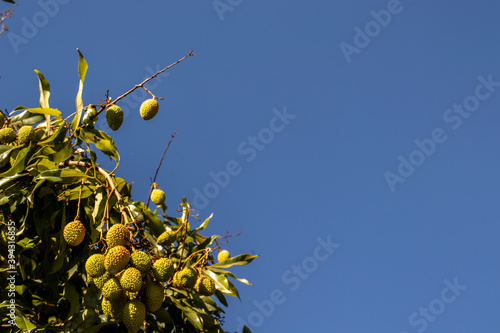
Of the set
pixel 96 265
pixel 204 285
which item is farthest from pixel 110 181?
pixel 204 285

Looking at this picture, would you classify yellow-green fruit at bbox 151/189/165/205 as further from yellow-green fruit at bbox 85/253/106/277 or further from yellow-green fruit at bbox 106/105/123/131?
yellow-green fruit at bbox 85/253/106/277

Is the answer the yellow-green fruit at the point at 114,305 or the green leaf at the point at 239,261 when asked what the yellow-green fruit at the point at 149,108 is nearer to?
the green leaf at the point at 239,261

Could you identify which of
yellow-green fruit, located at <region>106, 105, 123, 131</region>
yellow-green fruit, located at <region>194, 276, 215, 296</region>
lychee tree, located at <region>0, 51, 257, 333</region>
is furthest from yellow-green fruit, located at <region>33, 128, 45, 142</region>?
yellow-green fruit, located at <region>194, 276, 215, 296</region>

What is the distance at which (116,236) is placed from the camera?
2020 millimetres

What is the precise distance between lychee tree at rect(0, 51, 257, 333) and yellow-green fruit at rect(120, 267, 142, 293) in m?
0.11

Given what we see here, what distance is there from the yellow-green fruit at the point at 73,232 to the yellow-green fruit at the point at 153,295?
39 centimetres

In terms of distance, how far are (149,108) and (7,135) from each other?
2.21 ft

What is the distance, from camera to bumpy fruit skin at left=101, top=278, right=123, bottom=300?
201cm

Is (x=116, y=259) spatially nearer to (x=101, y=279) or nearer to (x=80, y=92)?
(x=101, y=279)

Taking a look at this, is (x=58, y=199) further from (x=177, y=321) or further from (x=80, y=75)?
(x=177, y=321)

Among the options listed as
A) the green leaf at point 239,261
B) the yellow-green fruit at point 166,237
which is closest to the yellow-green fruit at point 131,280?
the yellow-green fruit at point 166,237

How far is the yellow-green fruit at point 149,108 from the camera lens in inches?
108

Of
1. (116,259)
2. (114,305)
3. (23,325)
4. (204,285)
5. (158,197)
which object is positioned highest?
(158,197)

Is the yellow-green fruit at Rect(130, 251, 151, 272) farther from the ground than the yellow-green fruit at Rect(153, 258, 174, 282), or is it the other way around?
the yellow-green fruit at Rect(130, 251, 151, 272)
